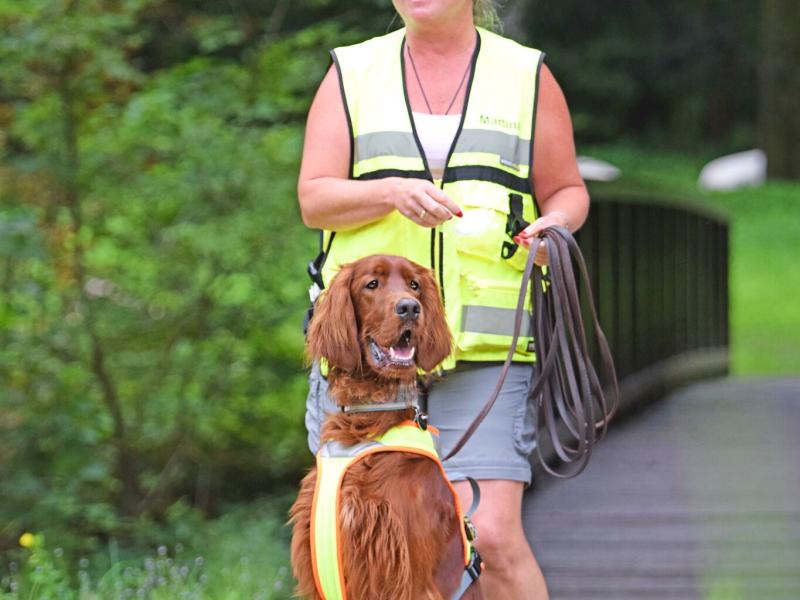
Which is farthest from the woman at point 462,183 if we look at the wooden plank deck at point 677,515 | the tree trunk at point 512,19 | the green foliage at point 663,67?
the green foliage at point 663,67

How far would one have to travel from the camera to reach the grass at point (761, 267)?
55.0 feet

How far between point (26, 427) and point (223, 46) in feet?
7.87

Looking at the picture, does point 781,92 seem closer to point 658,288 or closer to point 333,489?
point 658,288

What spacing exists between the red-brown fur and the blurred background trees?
149 inches

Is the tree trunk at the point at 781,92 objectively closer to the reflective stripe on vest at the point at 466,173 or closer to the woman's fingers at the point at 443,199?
the reflective stripe on vest at the point at 466,173

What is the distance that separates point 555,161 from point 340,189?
615 millimetres

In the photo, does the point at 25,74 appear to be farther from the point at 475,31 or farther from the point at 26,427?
the point at 475,31

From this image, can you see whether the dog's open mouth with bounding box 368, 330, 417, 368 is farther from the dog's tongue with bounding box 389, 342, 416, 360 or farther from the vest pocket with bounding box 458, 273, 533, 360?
the vest pocket with bounding box 458, 273, 533, 360

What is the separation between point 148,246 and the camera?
8500 millimetres

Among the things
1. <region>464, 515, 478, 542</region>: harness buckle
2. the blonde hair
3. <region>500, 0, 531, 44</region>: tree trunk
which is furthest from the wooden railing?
<region>464, 515, 478, 542</region>: harness buckle

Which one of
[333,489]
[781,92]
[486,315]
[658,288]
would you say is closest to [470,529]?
[333,489]

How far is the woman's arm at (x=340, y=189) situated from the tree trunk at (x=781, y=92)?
28.8 m

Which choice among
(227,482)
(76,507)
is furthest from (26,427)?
(227,482)

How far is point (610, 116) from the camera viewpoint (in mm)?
43875
